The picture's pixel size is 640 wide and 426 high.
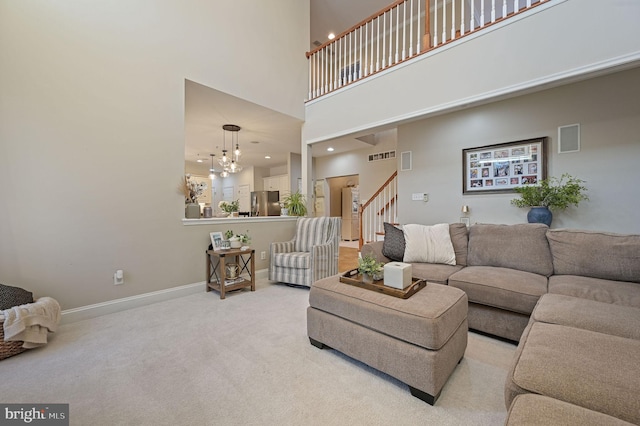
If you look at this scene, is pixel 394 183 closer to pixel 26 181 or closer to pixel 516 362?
pixel 516 362

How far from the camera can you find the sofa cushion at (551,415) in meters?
0.74

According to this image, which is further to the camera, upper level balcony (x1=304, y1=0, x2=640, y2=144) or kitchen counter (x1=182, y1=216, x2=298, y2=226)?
kitchen counter (x1=182, y1=216, x2=298, y2=226)

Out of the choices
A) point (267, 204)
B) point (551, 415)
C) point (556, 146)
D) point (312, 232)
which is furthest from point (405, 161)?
point (551, 415)

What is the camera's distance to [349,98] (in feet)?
13.5

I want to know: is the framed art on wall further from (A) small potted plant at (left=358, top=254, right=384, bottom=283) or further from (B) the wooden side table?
(B) the wooden side table

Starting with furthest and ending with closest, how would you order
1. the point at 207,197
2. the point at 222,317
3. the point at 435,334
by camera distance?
1. the point at 207,197
2. the point at 222,317
3. the point at 435,334

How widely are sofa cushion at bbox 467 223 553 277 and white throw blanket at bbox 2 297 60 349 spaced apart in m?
3.72

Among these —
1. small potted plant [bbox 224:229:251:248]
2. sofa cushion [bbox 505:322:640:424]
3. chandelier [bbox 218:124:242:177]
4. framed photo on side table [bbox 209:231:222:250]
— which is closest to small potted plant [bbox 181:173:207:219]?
framed photo on side table [bbox 209:231:222:250]

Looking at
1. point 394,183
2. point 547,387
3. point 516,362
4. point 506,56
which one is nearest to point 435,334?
point 516,362

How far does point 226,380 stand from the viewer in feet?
A: 5.33

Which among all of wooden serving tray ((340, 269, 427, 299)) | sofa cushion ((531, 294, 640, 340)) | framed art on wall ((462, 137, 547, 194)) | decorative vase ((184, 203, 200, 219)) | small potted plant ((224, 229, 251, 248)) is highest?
framed art on wall ((462, 137, 547, 194))

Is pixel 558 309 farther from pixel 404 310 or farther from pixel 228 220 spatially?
pixel 228 220

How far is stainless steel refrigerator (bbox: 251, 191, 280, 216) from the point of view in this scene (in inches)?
306

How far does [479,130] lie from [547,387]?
424cm
